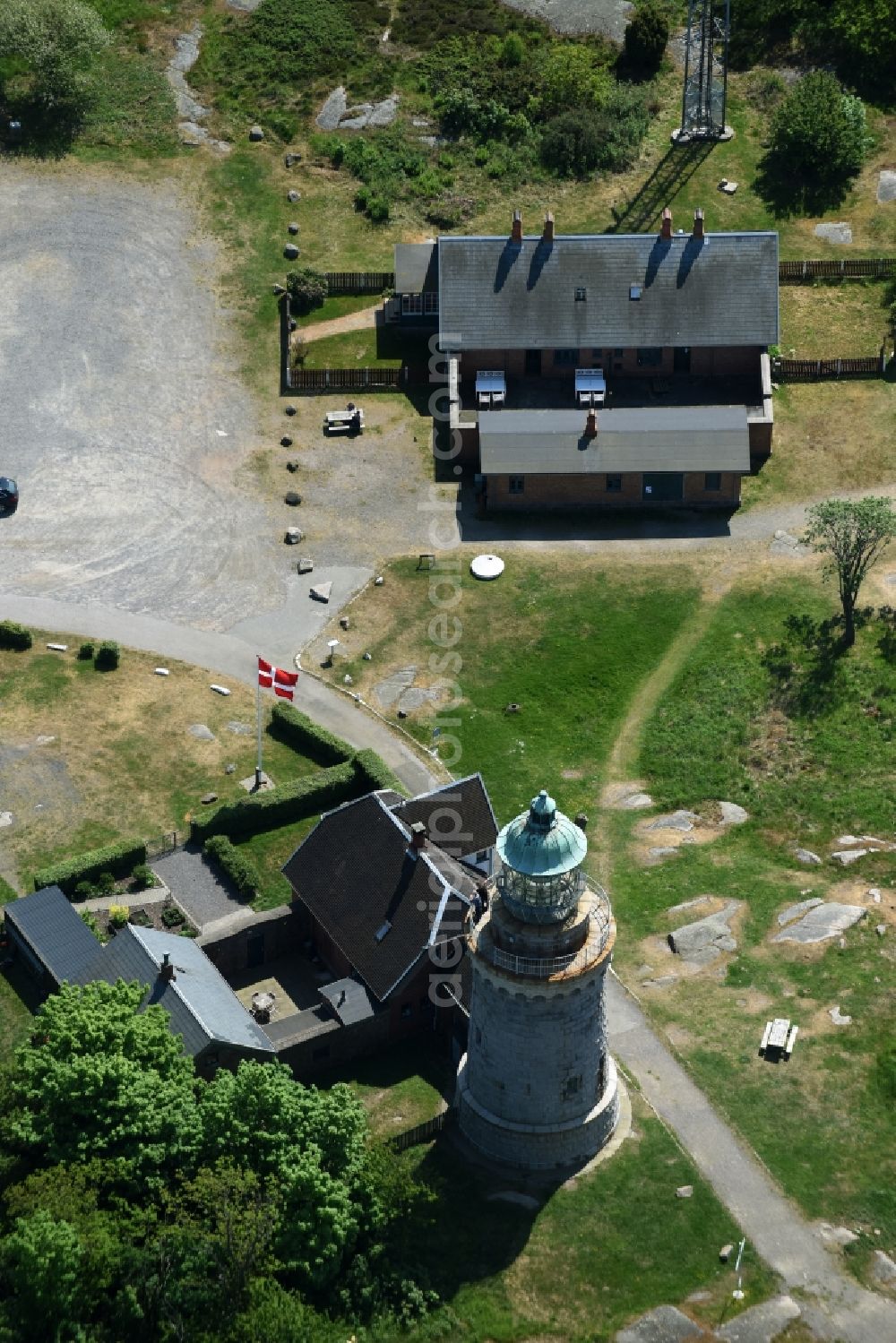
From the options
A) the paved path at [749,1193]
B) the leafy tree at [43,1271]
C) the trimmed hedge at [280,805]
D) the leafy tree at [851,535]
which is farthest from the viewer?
the leafy tree at [851,535]

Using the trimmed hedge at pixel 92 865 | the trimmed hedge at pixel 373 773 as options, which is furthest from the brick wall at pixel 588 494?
the trimmed hedge at pixel 92 865

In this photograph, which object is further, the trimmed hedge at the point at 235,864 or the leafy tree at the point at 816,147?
the leafy tree at the point at 816,147

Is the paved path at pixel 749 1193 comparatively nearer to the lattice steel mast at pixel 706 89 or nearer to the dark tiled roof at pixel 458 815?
the dark tiled roof at pixel 458 815

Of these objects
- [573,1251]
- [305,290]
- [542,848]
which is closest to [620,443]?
[305,290]

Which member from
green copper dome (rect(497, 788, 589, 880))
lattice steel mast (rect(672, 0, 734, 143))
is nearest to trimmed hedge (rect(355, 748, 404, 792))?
green copper dome (rect(497, 788, 589, 880))

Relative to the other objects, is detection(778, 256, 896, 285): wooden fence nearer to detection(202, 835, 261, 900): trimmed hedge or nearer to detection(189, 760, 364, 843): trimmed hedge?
detection(189, 760, 364, 843): trimmed hedge

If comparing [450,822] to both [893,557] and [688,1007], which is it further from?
[893,557]

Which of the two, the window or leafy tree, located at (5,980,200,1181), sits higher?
the window

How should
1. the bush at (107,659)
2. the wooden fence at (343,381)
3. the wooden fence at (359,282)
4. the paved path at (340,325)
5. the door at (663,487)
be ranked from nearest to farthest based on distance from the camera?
the bush at (107,659) < the door at (663,487) < the wooden fence at (343,381) < the paved path at (340,325) < the wooden fence at (359,282)
